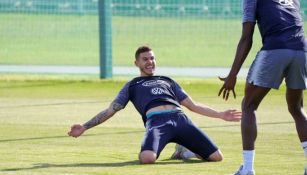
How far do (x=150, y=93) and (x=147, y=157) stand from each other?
97 cm

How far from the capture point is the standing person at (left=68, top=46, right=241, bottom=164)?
11.3 meters

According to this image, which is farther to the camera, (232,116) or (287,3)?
(232,116)

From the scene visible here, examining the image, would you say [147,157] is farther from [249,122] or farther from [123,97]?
[249,122]

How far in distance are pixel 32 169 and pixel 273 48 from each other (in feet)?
8.95

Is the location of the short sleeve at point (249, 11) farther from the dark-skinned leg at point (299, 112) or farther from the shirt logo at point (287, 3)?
the dark-skinned leg at point (299, 112)

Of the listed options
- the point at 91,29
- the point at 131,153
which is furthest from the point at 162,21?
the point at 131,153

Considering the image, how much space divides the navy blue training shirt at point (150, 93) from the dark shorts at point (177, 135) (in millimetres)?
207

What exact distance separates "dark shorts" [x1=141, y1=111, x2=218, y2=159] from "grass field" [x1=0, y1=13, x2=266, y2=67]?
1630cm

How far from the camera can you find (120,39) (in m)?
37.4

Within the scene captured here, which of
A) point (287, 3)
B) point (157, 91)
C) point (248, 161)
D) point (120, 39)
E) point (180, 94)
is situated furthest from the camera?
point (120, 39)

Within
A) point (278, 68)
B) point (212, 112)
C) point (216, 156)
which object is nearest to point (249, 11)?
point (278, 68)

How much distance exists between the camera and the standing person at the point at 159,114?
11328 mm

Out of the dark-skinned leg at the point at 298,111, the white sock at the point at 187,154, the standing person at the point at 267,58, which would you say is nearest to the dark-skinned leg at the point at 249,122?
the standing person at the point at 267,58

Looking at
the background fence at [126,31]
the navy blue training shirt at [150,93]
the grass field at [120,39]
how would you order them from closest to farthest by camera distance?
1. the navy blue training shirt at [150,93]
2. the background fence at [126,31]
3. the grass field at [120,39]
